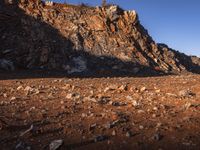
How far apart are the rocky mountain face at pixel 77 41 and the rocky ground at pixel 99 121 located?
1589 centimetres

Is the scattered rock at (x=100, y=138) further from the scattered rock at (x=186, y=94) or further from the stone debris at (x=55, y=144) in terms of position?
the scattered rock at (x=186, y=94)

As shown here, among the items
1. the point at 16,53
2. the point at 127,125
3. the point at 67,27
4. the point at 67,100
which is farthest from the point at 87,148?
the point at 67,27

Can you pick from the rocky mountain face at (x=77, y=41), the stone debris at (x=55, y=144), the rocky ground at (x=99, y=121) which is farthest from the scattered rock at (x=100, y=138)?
the rocky mountain face at (x=77, y=41)

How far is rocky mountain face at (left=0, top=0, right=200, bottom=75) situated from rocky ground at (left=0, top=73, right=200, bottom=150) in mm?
15892

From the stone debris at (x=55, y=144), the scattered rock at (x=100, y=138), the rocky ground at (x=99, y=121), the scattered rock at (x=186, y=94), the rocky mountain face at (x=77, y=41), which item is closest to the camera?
the stone debris at (x=55, y=144)

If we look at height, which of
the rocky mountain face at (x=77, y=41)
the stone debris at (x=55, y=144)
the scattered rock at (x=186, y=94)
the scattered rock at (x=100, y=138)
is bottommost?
the stone debris at (x=55, y=144)

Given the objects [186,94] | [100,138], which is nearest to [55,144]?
[100,138]

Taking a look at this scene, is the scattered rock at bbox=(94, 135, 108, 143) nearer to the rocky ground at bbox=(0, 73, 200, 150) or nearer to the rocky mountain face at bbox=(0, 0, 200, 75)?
the rocky ground at bbox=(0, 73, 200, 150)

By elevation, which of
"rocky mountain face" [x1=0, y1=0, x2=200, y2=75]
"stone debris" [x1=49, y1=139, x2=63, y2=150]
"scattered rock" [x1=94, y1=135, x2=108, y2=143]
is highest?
"rocky mountain face" [x1=0, y1=0, x2=200, y2=75]

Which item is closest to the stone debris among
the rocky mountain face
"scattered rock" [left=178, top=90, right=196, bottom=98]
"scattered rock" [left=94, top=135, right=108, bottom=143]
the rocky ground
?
the rocky ground

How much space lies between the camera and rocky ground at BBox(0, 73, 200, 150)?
320 inches

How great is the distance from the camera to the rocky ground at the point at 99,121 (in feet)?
26.6

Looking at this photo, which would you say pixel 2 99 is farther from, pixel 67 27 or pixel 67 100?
pixel 67 27

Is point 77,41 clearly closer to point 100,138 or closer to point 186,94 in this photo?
point 186,94
